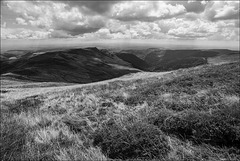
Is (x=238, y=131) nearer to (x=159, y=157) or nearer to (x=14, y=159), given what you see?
(x=159, y=157)

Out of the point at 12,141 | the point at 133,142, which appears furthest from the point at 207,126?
the point at 12,141

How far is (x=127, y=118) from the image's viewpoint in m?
6.54

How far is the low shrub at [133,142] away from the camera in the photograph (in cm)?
434

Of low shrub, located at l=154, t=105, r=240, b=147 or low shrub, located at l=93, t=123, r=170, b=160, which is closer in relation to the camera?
low shrub, located at l=93, t=123, r=170, b=160

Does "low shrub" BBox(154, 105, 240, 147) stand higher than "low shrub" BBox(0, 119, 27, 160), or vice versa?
"low shrub" BBox(154, 105, 240, 147)

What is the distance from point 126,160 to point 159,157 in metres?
0.77

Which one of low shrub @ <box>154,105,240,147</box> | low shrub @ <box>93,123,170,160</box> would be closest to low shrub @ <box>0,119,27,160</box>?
low shrub @ <box>93,123,170,160</box>

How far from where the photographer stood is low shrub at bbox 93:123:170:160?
14.2ft

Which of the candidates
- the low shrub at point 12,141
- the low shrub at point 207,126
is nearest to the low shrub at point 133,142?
the low shrub at point 207,126

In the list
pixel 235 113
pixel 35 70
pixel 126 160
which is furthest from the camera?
pixel 35 70

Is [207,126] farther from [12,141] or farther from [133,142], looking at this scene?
[12,141]

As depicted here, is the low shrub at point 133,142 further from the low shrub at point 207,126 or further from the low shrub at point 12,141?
the low shrub at point 12,141

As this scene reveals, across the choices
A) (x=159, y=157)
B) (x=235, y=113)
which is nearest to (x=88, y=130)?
(x=159, y=157)

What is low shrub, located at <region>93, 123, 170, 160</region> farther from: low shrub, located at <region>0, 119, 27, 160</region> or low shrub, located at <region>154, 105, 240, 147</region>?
low shrub, located at <region>0, 119, 27, 160</region>
